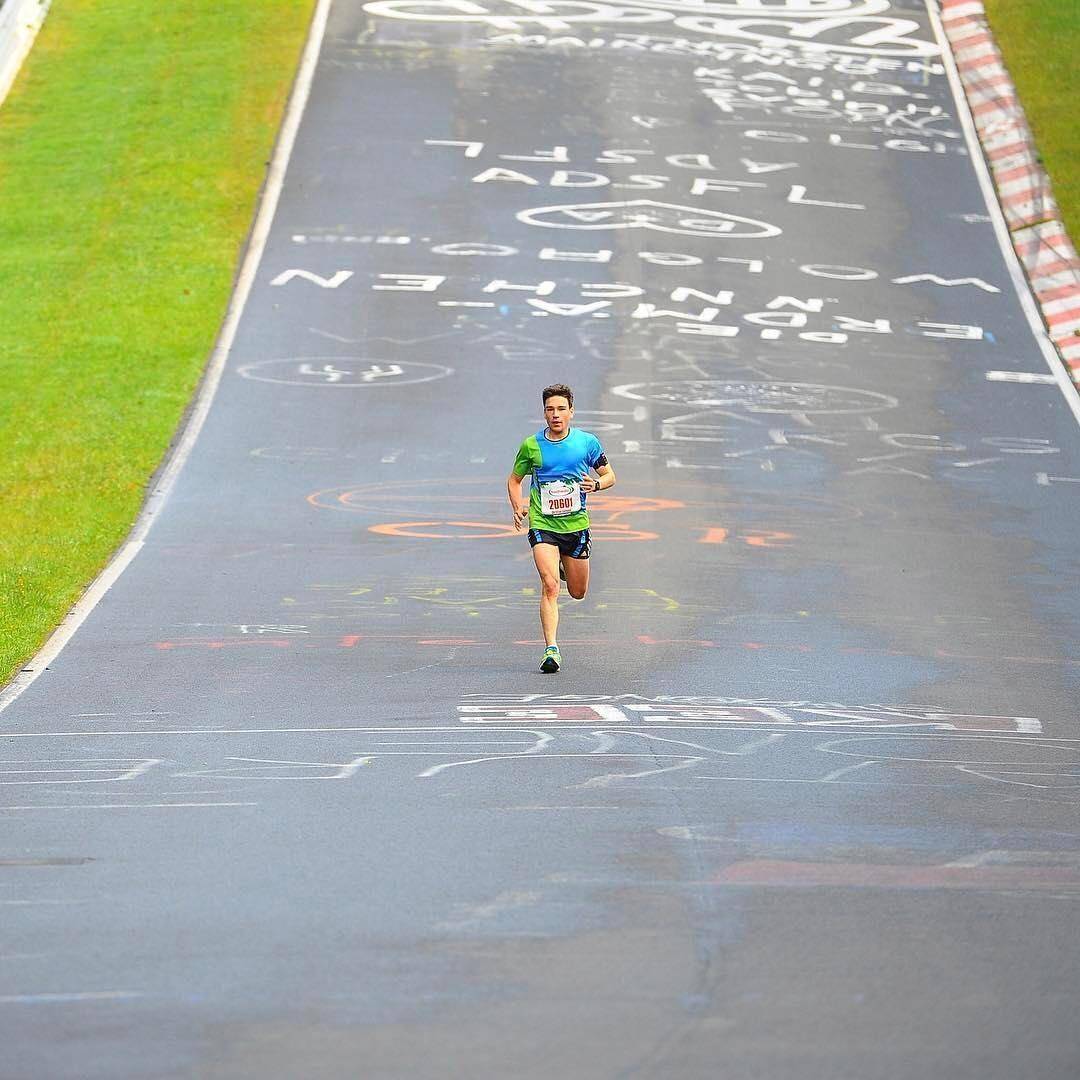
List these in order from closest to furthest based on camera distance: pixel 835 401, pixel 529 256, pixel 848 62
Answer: pixel 835 401
pixel 529 256
pixel 848 62

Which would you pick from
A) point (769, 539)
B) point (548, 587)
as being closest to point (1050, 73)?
point (769, 539)

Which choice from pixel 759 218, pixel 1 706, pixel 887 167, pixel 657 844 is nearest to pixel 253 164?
pixel 759 218

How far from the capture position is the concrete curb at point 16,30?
4094 cm

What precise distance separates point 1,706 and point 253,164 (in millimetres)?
23625

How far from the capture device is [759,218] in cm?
3391

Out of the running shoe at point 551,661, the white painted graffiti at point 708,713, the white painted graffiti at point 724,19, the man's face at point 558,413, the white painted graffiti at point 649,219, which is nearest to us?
the white painted graffiti at point 708,713

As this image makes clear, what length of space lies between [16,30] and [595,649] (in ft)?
104

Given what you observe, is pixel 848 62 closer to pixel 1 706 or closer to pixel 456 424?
pixel 456 424

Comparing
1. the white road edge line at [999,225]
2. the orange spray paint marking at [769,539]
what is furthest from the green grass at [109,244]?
the white road edge line at [999,225]

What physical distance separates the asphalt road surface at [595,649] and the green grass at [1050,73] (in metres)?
1.51

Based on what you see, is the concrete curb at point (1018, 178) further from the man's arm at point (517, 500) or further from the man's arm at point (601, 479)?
the man's arm at point (517, 500)

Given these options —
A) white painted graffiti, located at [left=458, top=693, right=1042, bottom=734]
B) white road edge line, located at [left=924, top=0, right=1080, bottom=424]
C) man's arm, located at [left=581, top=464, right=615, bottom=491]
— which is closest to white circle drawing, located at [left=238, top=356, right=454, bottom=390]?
white road edge line, located at [left=924, top=0, right=1080, bottom=424]

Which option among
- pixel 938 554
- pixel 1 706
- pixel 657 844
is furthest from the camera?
pixel 938 554

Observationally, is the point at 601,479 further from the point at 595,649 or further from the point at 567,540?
the point at 595,649
